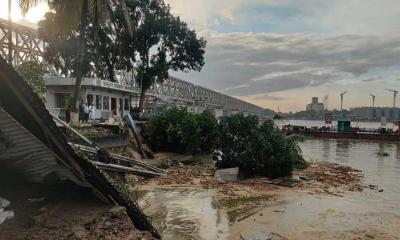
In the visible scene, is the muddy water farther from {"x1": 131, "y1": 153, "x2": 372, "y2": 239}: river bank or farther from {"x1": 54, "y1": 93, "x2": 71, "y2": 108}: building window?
{"x1": 54, "y1": 93, "x2": 71, "y2": 108}: building window

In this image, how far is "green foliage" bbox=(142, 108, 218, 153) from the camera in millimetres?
26094

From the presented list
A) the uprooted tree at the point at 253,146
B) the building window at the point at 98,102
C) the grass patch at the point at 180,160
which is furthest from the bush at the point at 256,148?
the building window at the point at 98,102

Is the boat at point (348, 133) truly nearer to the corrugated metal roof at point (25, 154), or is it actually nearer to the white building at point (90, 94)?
the white building at point (90, 94)

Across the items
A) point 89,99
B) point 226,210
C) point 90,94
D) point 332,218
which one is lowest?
point 332,218

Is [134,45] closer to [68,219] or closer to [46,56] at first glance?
[46,56]

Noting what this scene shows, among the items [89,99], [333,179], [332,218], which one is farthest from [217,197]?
[89,99]

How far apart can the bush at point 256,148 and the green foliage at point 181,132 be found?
154 inches

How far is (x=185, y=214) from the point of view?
482 inches

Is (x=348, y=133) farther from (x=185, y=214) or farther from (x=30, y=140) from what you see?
(x=30, y=140)

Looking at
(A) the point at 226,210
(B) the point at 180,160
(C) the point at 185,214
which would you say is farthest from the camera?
(B) the point at 180,160

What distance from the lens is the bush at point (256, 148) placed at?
20.6 meters

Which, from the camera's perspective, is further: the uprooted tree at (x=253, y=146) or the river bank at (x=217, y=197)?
the uprooted tree at (x=253, y=146)

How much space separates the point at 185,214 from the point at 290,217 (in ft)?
10.3

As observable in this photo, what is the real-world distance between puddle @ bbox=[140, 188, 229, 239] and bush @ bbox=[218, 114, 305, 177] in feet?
17.6
